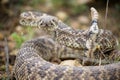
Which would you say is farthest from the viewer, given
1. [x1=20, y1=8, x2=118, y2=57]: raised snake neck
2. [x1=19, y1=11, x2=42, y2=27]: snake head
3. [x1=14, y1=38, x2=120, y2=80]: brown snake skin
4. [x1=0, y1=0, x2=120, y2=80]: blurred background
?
[x1=0, y1=0, x2=120, y2=80]: blurred background

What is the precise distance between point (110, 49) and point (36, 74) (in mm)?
1576

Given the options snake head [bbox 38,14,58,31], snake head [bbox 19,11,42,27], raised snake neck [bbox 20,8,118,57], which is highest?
snake head [bbox 19,11,42,27]

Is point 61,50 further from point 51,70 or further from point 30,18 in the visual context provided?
point 51,70

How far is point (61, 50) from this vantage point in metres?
7.52

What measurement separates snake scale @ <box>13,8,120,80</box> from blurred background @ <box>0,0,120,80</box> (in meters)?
1.53

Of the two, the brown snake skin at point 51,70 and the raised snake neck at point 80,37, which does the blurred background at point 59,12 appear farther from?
the brown snake skin at point 51,70

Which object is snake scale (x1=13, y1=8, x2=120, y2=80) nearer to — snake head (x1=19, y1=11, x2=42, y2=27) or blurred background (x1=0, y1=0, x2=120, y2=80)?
snake head (x1=19, y1=11, x2=42, y2=27)

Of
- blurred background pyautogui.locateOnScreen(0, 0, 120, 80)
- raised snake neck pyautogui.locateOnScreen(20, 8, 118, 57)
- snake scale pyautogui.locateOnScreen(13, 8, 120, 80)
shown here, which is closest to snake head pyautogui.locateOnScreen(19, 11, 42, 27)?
snake scale pyautogui.locateOnScreen(13, 8, 120, 80)

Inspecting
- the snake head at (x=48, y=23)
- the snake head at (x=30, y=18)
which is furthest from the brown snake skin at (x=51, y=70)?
the snake head at (x=30, y=18)

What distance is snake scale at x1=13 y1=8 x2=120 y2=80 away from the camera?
5.35 meters

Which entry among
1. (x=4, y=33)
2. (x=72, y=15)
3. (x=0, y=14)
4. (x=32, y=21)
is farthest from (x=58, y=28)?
(x=72, y=15)

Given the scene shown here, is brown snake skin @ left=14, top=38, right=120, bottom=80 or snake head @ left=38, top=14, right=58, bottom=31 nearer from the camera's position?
brown snake skin @ left=14, top=38, right=120, bottom=80

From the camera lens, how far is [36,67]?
5.65 metres

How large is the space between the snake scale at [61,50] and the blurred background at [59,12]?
1531 millimetres
